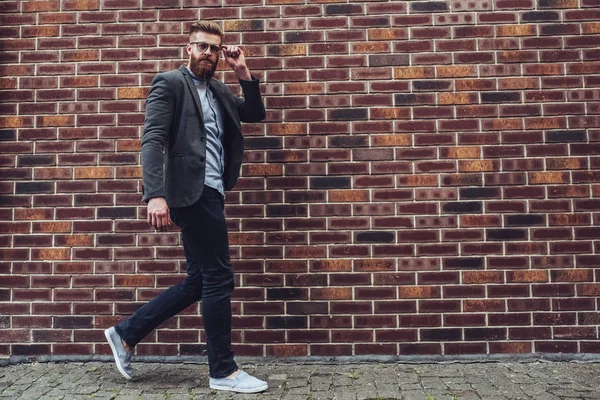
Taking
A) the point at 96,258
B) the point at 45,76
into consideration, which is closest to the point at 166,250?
the point at 96,258

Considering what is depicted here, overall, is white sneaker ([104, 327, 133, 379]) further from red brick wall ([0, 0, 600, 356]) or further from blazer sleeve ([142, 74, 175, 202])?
blazer sleeve ([142, 74, 175, 202])

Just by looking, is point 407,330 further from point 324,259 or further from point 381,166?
point 381,166

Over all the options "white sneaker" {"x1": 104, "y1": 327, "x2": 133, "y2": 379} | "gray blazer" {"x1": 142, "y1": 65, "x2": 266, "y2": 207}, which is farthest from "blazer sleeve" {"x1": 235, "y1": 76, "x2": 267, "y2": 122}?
"white sneaker" {"x1": 104, "y1": 327, "x2": 133, "y2": 379}

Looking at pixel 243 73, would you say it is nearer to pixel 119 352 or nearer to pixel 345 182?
pixel 345 182

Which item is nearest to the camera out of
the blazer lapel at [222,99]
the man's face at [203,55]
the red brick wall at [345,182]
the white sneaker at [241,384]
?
the white sneaker at [241,384]

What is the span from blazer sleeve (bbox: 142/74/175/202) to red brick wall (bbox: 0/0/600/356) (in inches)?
34.0

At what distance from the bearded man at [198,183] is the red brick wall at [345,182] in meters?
0.53

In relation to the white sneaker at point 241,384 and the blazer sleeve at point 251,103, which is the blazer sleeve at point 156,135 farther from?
the white sneaker at point 241,384

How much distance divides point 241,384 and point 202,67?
182 cm

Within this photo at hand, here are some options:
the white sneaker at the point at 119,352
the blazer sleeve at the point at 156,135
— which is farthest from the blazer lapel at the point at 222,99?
the white sneaker at the point at 119,352

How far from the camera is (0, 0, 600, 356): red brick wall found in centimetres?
384

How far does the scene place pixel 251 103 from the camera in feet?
11.5

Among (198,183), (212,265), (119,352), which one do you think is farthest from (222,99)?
(119,352)

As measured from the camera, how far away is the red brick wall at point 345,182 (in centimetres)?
384
